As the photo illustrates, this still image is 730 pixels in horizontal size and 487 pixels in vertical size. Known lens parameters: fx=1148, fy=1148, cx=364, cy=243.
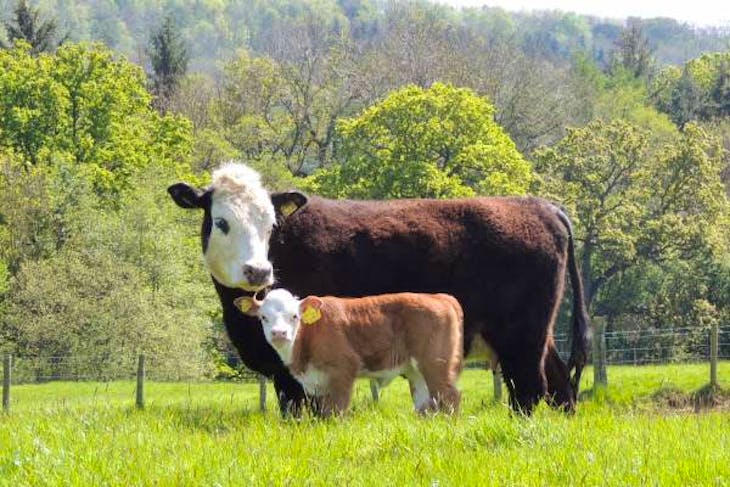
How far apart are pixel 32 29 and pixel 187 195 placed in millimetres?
55747

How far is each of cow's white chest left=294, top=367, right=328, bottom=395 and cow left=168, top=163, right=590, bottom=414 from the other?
21.3 inches

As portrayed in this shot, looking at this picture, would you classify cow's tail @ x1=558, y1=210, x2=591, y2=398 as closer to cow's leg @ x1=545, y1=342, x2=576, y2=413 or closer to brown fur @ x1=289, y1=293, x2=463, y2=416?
cow's leg @ x1=545, y1=342, x2=576, y2=413

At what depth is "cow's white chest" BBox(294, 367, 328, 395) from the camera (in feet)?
31.5

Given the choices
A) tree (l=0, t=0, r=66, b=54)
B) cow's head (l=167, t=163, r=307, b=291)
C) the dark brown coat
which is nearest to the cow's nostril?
cow's head (l=167, t=163, r=307, b=291)

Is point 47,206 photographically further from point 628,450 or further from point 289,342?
point 628,450

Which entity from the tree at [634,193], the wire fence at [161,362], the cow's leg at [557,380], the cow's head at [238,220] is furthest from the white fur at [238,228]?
the tree at [634,193]

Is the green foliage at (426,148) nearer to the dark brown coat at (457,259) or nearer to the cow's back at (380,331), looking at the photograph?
the dark brown coat at (457,259)

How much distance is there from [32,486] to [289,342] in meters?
3.63

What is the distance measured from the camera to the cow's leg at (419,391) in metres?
9.72

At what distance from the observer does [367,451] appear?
7039mm

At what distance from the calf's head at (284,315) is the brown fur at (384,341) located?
168 millimetres

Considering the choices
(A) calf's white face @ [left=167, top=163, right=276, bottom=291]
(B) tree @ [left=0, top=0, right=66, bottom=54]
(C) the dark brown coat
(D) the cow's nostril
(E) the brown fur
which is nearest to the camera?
(E) the brown fur

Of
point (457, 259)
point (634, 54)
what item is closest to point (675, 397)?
point (457, 259)

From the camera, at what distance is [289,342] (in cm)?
960
